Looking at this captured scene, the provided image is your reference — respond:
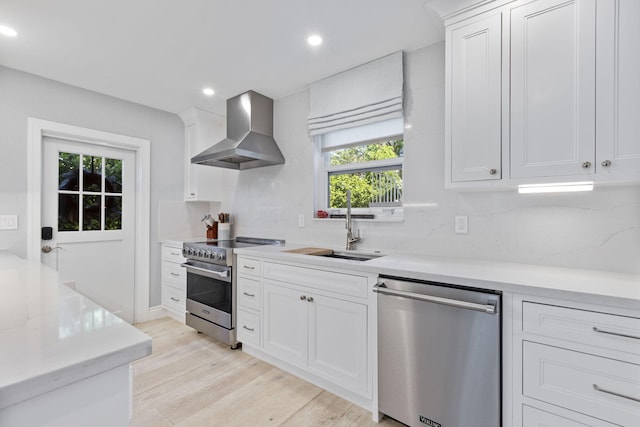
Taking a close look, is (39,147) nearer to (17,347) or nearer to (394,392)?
(17,347)

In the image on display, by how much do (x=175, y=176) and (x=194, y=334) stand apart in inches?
72.1

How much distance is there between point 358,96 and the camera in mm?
2490

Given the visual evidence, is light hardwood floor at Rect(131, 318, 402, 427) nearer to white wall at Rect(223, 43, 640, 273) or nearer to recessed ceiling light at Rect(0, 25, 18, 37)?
white wall at Rect(223, 43, 640, 273)

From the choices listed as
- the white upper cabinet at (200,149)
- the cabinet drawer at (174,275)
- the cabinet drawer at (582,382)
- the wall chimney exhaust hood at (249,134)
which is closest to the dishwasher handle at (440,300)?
the cabinet drawer at (582,382)

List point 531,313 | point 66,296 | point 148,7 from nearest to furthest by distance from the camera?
point 66,296, point 531,313, point 148,7

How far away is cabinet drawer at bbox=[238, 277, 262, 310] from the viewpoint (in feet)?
7.93

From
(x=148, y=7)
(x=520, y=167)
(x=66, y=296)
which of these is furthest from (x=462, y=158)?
(x=148, y=7)

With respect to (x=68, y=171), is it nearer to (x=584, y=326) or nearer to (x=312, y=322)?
(x=312, y=322)

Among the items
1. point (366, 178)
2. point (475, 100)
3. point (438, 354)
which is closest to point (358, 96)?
point (366, 178)

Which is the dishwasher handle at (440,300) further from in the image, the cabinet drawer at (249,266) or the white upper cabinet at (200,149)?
the white upper cabinet at (200,149)

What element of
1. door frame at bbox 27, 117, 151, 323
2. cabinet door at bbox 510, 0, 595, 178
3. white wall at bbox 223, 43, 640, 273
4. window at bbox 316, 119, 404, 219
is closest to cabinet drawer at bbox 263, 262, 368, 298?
white wall at bbox 223, 43, 640, 273

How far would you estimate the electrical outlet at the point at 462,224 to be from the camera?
6.63 ft

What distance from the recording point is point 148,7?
5.88ft

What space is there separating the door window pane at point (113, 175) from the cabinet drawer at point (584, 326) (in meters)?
3.71
